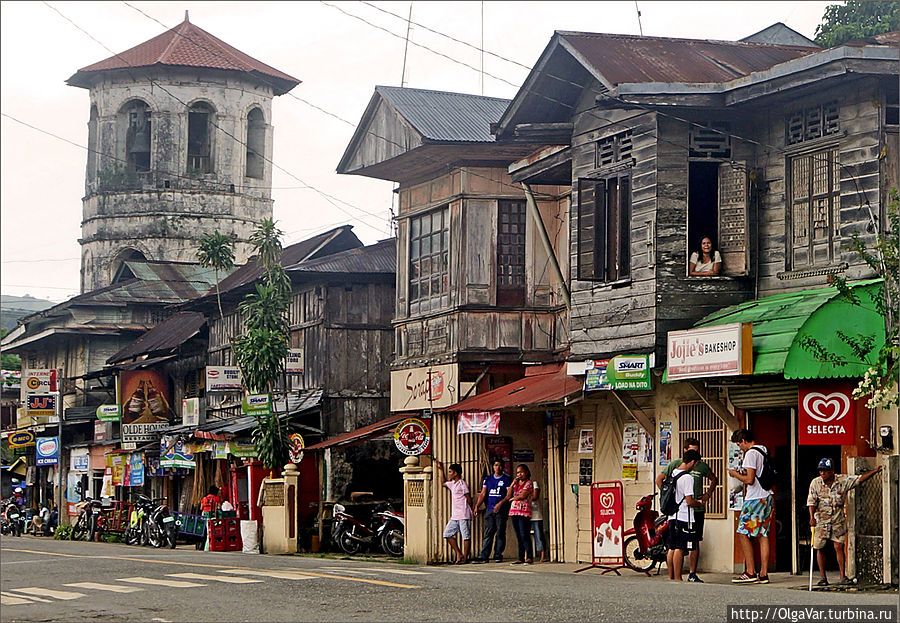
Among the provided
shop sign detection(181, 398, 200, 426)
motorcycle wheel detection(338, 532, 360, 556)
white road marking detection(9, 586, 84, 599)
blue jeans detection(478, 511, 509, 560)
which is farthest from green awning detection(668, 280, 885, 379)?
shop sign detection(181, 398, 200, 426)

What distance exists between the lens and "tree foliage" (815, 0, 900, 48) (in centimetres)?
3556

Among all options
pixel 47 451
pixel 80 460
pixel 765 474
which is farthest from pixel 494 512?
pixel 47 451

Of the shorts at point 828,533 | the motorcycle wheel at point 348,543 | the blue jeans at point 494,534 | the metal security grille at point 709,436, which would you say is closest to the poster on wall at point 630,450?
the metal security grille at point 709,436

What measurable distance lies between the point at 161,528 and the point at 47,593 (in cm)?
1741

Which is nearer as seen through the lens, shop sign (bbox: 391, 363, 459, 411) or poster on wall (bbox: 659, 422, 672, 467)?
poster on wall (bbox: 659, 422, 672, 467)

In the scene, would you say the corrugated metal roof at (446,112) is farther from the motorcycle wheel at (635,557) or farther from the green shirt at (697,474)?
the green shirt at (697,474)

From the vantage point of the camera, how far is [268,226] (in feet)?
110

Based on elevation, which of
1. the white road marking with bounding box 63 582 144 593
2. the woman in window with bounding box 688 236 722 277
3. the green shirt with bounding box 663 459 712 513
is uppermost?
the woman in window with bounding box 688 236 722 277

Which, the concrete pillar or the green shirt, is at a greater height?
the green shirt

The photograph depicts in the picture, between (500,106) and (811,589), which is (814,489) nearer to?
(811,589)

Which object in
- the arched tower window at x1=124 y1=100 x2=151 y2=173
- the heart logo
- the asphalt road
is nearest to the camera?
the asphalt road

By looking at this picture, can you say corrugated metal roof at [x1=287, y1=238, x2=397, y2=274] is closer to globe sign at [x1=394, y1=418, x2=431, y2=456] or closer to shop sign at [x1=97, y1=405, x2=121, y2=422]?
globe sign at [x1=394, y1=418, x2=431, y2=456]

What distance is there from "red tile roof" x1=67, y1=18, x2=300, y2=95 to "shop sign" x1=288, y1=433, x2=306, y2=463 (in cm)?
3368

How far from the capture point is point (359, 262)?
3531 centimetres
